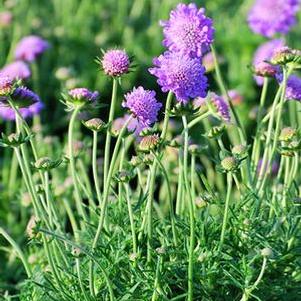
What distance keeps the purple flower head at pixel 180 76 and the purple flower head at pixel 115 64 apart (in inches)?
2.3

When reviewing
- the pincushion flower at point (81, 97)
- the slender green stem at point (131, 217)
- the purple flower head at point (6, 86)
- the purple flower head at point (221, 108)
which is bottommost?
the slender green stem at point (131, 217)

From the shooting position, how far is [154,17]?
4848 millimetres

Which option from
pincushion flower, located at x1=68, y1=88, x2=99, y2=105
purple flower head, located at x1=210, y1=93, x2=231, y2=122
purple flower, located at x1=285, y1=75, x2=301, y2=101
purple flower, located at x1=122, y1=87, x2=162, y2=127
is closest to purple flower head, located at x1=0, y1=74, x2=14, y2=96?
pincushion flower, located at x1=68, y1=88, x2=99, y2=105

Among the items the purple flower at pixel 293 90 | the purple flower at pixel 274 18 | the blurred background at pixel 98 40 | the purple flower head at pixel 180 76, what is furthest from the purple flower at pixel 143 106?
the blurred background at pixel 98 40

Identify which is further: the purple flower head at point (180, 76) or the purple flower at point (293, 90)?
the purple flower at point (293, 90)

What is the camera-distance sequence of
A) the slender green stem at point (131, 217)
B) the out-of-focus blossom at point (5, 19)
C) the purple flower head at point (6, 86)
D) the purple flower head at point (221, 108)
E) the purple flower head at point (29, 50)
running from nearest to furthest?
1. the purple flower head at point (6, 86)
2. the slender green stem at point (131, 217)
3. the purple flower head at point (221, 108)
4. the purple flower head at point (29, 50)
5. the out-of-focus blossom at point (5, 19)

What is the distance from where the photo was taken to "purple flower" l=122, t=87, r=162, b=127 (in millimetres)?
1818

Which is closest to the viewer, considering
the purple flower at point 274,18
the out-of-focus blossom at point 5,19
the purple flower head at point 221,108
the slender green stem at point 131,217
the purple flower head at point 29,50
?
the slender green stem at point 131,217

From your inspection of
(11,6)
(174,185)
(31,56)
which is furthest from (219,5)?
(174,185)

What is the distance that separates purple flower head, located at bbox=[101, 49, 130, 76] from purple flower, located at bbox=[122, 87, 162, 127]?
58 millimetres

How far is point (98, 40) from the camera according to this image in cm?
440

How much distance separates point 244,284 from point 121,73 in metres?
0.56

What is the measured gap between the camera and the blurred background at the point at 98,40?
414cm

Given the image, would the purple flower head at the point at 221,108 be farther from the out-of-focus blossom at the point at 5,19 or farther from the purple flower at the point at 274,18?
the out-of-focus blossom at the point at 5,19
